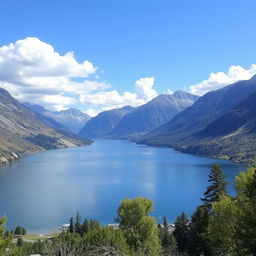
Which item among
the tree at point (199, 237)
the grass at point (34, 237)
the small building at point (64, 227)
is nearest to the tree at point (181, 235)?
the tree at point (199, 237)

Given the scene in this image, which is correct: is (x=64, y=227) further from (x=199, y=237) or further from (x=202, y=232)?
(x=199, y=237)

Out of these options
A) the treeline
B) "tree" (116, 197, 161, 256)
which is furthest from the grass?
"tree" (116, 197, 161, 256)

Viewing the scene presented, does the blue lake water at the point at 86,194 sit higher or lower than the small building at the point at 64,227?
higher

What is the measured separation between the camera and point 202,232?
38.3m

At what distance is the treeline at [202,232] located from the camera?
20.8m

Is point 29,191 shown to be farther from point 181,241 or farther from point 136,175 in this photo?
point 181,241

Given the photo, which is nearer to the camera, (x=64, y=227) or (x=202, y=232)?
(x=202, y=232)

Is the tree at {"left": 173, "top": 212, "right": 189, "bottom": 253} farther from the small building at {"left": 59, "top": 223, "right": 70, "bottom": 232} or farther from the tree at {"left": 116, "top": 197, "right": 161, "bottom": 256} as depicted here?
the small building at {"left": 59, "top": 223, "right": 70, "bottom": 232}

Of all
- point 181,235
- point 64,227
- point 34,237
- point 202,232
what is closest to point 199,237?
point 202,232

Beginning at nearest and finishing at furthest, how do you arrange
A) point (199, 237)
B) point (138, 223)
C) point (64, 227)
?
point (199, 237), point (138, 223), point (64, 227)

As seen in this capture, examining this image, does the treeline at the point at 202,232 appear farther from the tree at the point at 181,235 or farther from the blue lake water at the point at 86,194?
the blue lake water at the point at 86,194

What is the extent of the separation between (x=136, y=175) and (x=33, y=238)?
10972 centimetres

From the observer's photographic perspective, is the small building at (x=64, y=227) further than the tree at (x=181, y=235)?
Yes

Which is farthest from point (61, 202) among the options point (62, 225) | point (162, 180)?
point (162, 180)
